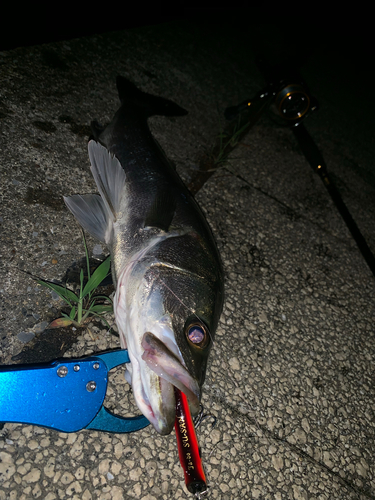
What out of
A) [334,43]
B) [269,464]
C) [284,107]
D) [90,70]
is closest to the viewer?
[269,464]

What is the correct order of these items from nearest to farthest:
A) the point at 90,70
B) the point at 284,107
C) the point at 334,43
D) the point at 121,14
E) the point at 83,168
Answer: the point at 83,168 < the point at 90,70 < the point at 284,107 < the point at 121,14 < the point at 334,43

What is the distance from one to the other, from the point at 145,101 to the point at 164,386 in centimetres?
267

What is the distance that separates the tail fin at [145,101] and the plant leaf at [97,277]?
162cm

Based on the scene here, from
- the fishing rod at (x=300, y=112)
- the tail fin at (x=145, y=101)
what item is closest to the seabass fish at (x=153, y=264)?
the tail fin at (x=145, y=101)

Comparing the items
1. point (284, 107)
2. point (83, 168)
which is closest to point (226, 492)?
point (83, 168)

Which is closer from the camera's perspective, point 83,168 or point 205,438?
point 205,438

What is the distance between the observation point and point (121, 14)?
4.07 metres

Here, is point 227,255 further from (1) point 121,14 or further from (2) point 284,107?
(1) point 121,14

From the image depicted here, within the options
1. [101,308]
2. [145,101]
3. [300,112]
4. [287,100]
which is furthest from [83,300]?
[300,112]

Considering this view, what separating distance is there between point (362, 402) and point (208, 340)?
171 cm

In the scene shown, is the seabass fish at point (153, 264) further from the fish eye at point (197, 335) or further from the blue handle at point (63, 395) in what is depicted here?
the blue handle at point (63, 395)

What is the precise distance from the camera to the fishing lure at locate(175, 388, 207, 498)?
1.57 m

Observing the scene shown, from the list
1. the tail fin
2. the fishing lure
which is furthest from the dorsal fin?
the fishing lure

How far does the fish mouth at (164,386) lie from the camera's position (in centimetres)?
147
